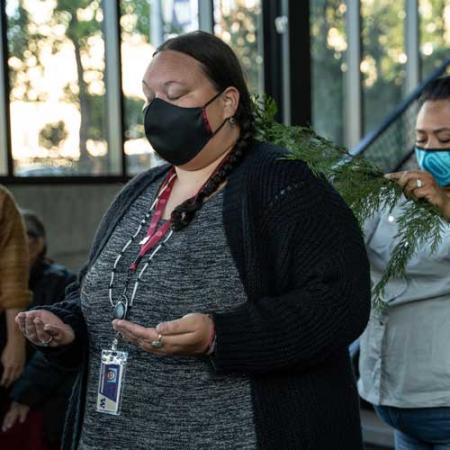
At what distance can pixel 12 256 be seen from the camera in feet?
12.6

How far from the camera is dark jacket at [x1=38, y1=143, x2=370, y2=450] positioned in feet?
6.15

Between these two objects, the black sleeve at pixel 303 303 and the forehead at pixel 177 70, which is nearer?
the black sleeve at pixel 303 303

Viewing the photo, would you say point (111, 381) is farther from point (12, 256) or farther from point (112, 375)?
point (12, 256)

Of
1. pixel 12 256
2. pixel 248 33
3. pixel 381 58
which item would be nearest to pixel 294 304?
pixel 12 256

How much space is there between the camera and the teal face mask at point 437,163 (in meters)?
2.47

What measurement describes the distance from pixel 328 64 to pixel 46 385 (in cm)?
766

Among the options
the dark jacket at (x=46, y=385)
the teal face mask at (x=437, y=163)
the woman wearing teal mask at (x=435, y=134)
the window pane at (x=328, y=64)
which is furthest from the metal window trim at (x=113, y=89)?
the teal face mask at (x=437, y=163)

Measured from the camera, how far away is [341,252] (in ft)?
6.31

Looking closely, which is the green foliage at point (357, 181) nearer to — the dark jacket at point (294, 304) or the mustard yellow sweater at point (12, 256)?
the dark jacket at point (294, 304)

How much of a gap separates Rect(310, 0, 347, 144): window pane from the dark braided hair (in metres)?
8.68

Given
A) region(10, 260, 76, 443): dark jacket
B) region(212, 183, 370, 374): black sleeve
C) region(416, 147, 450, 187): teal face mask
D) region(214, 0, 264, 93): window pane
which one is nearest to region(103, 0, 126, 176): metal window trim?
region(214, 0, 264, 93): window pane

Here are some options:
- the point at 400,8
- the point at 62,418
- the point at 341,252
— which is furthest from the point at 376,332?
the point at 400,8

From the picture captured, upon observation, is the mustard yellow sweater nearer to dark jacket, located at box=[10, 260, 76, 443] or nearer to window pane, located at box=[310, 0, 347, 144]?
dark jacket, located at box=[10, 260, 76, 443]

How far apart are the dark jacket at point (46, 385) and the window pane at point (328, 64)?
6857 mm
